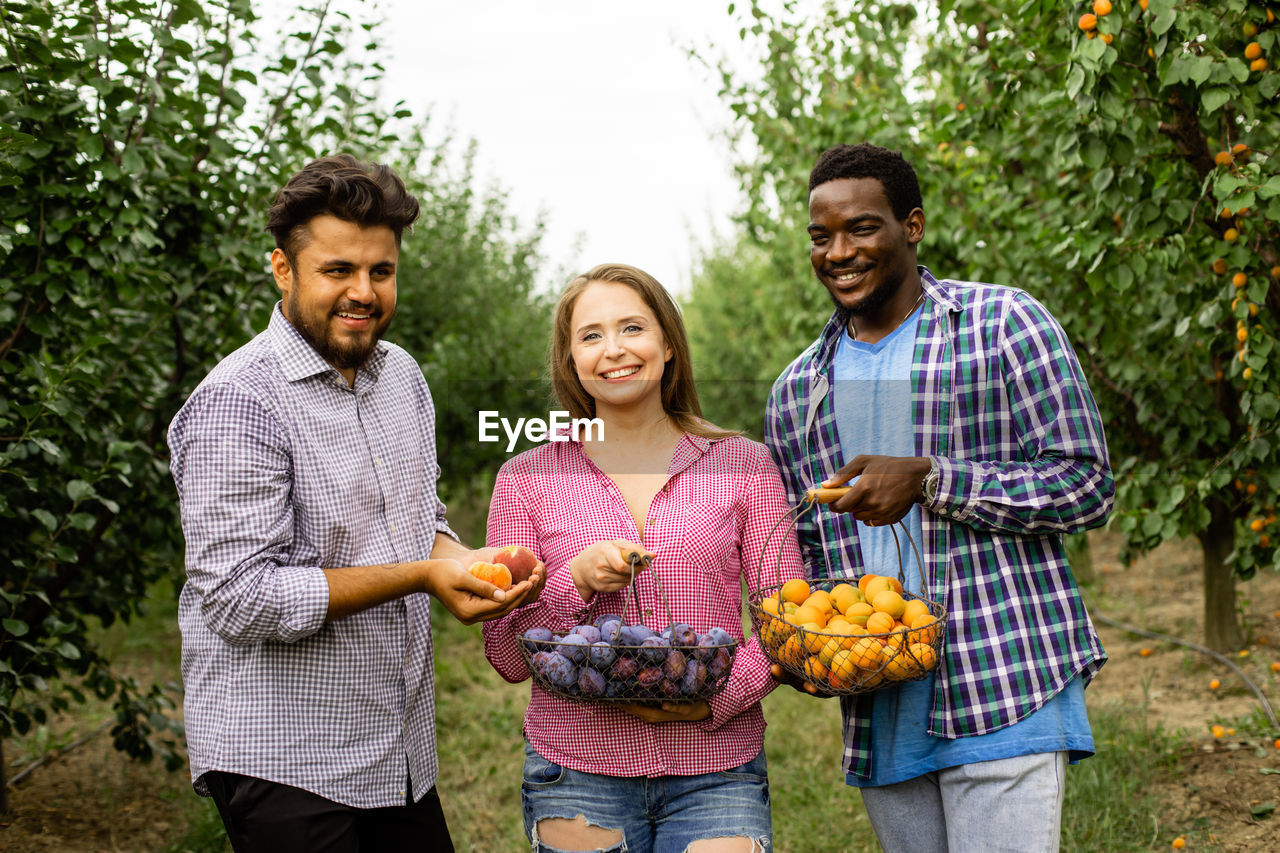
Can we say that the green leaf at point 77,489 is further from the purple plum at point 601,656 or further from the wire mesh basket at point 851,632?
the wire mesh basket at point 851,632

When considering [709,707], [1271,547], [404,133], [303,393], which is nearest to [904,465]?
[709,707]

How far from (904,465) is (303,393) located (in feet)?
4.29

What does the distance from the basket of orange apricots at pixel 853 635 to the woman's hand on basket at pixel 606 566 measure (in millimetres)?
289

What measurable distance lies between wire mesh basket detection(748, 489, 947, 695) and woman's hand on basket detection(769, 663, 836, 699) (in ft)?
0.06

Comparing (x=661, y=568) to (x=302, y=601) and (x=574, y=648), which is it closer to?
(x=574, y=648)

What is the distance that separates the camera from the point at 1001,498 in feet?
7.37

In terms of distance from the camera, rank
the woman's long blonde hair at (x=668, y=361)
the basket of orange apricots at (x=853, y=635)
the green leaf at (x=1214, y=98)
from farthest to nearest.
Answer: the green leaf at (x=1214, y=98) → the woman's long blonde hair at (x=668, y=361) → the basket of orange apricots at (x=853, y=635)

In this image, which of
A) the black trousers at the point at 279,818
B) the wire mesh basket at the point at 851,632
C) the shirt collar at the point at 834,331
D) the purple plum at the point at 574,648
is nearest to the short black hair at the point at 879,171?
the shirt collar at the point at 834,331

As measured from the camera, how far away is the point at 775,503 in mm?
2645

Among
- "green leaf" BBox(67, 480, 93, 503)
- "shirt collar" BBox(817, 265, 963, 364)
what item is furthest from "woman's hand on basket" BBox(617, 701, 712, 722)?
"green leaf" BBox(67, 480, 93, 503)

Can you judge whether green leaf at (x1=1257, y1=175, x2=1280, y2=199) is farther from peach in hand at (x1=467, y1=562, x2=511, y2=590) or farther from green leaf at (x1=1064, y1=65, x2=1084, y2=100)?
peach in hand at (x1=467, y1=562, x2=511, y2=590)

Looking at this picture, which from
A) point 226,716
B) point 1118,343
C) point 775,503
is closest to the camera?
point 226,716

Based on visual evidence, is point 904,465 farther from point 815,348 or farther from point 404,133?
point 404,133

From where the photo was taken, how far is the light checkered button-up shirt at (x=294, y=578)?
7.07 feet
